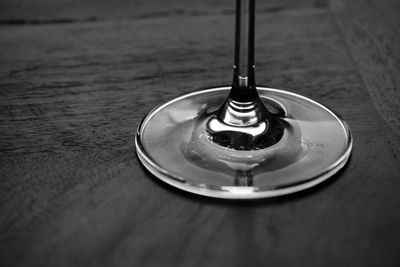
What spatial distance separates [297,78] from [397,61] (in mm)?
105

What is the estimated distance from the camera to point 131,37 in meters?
0.69

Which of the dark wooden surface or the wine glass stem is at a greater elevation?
the wine glass stem

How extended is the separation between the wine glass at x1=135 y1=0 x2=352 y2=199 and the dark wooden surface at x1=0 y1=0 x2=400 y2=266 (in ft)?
0.03

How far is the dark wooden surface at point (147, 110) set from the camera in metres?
0.35

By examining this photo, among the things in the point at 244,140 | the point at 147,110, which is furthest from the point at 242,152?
the point at 147,110

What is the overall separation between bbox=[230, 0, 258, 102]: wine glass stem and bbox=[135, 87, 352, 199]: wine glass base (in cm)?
4

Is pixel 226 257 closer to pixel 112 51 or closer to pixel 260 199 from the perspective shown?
pixel 260 199

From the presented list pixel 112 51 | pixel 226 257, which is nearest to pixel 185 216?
pixel 226 257

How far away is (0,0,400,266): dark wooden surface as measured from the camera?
1.14ft

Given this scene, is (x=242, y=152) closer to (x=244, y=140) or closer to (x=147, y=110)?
(x=244, y=140)

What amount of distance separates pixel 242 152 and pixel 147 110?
12cm

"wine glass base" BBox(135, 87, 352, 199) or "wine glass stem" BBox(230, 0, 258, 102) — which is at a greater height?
"wine glass stem" BBox(230, 0, 258, 102)

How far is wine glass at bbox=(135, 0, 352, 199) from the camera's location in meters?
0.40

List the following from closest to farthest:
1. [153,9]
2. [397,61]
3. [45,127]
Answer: [45,127]
[397,61]
[153,9]
